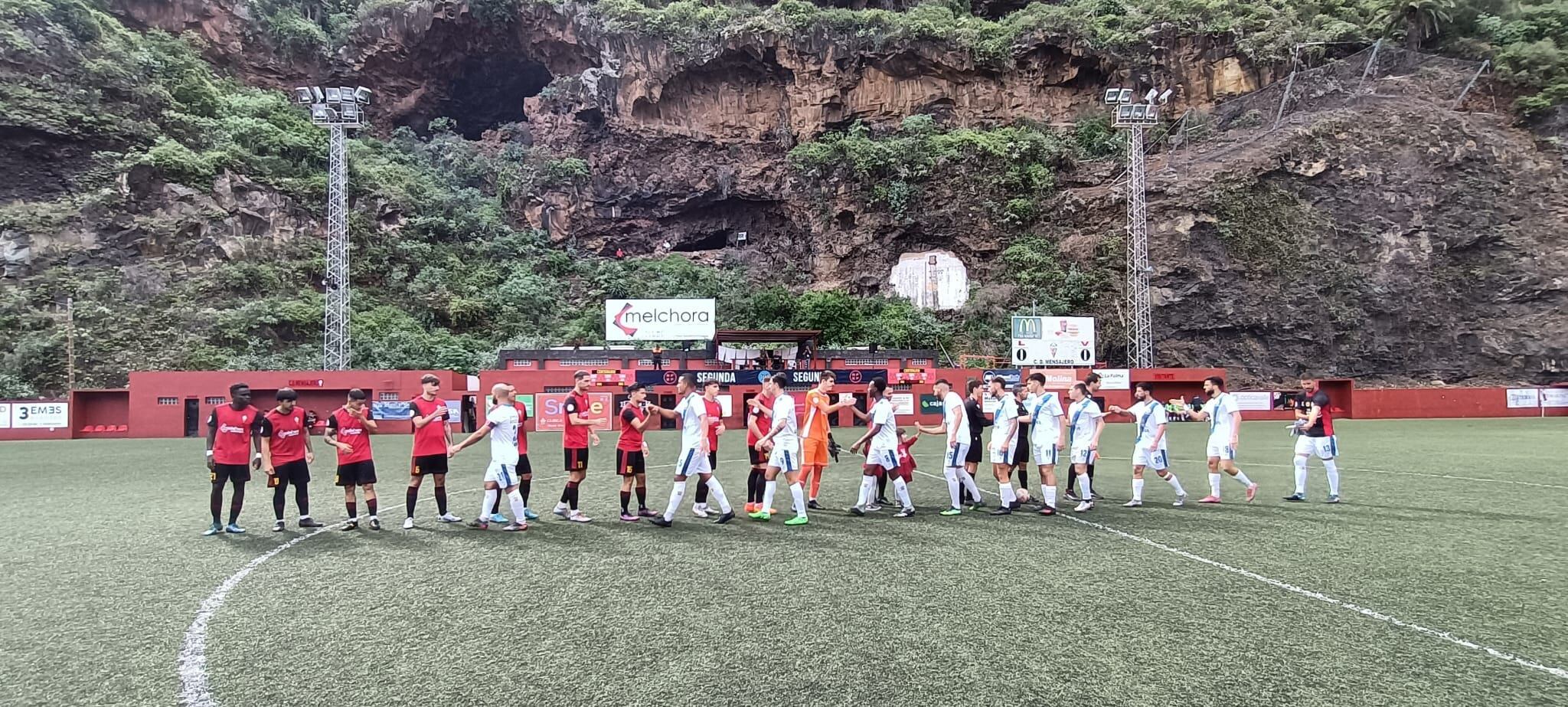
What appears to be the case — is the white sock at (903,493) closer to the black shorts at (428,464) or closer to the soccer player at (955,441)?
the soccer player at (955,441)

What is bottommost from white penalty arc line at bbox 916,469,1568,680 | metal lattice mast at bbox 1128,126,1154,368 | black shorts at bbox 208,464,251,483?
white penalty arc line at bbox 916,469,1568,680

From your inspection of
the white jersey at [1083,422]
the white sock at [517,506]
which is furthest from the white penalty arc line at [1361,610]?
the white sock at [517,506]

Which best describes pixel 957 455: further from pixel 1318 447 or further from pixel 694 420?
pixel 1318 447

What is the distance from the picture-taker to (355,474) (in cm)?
848

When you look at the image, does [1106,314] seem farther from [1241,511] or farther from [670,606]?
[670,606]

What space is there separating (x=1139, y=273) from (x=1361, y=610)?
36.6 m

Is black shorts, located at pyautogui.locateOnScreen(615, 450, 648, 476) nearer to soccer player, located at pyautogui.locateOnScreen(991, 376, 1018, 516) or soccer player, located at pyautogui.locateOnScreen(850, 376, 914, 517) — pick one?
soccer player, located at pyautogui.locateOnScreen(850, 376, 914, 517)

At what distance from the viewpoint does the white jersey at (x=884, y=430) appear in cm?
921

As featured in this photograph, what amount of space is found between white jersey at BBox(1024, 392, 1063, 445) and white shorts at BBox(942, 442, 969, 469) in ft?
2.91

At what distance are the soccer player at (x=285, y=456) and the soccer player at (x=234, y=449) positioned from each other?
10 cm

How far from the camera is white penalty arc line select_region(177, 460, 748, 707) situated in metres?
3.89

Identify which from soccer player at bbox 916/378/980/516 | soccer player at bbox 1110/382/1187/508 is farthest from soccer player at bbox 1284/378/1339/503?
soccer player at bbox 916/378/980/516

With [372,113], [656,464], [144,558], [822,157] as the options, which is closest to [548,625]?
[144,558]

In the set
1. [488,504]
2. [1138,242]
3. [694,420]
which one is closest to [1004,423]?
[694,420]
